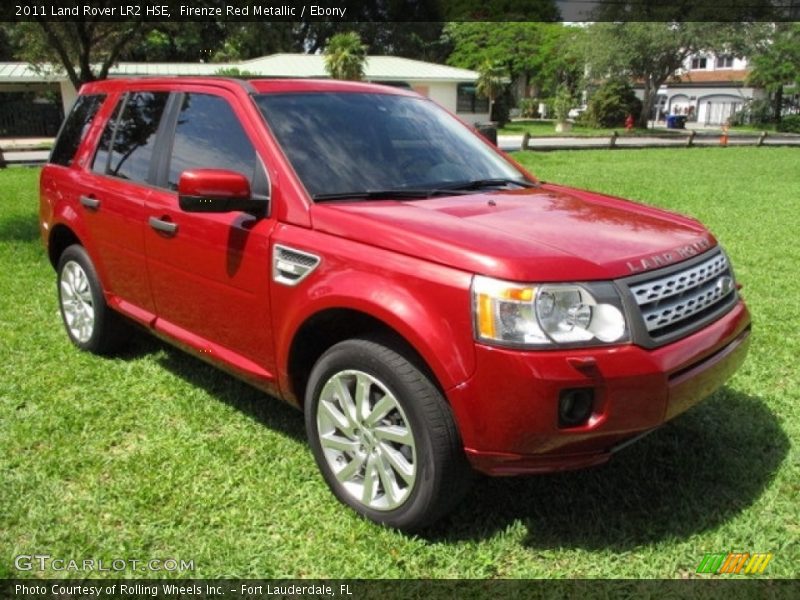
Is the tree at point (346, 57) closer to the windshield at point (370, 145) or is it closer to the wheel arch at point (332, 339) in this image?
the windshield at point (370, 145)

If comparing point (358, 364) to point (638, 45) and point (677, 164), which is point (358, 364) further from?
point (638, 45)

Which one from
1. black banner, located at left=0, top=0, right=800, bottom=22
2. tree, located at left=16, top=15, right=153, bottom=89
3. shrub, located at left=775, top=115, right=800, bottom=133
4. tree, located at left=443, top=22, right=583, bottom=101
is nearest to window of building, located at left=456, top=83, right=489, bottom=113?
black banner, located at left=0, top=0, right=800, bottom=22

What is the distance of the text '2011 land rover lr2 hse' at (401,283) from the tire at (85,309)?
0.35 m

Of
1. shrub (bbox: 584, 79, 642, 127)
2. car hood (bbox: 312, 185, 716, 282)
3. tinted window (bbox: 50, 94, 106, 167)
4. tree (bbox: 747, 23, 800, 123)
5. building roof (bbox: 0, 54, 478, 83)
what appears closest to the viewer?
car hood (bbox: 312, 185, 716, 282)

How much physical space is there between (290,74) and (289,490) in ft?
121

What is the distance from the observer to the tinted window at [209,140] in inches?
139

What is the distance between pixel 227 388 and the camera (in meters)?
4.49

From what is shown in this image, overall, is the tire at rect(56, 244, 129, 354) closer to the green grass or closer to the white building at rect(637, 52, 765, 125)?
the green grass

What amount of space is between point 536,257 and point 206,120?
81.3 inches

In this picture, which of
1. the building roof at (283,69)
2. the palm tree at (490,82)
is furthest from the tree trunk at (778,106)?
the building roof at (283,69)

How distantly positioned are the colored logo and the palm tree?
47412mm

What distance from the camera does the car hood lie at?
2.61 metres

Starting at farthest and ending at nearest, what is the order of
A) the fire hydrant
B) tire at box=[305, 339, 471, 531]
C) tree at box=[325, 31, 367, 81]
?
the fire hydrant
tree at box=[325, 31, 367, 81]
tire at box=[305, 339, 471, 531]

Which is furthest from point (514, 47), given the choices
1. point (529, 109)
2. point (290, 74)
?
point (290, 74)
